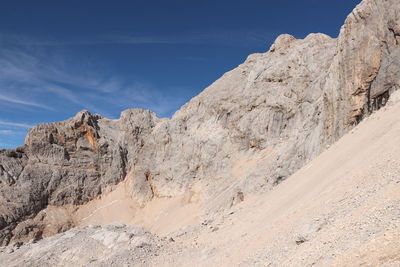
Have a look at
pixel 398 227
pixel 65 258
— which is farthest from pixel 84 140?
pixel 398 227

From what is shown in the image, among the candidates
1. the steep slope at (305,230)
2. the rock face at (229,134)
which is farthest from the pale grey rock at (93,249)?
the rock face at (229,134)

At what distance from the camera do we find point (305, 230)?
1115 centimetres

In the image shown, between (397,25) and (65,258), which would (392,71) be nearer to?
(397,25)

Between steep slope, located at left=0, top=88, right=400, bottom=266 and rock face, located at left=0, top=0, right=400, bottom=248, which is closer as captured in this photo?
steep slope, located at left=0, top=88, right=400, bottom=266

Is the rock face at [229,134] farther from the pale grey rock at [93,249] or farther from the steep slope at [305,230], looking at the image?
the pale grey rock at [93,249]

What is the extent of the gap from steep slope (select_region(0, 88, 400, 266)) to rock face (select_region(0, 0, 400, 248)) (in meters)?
4.16

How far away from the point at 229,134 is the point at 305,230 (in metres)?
28.6

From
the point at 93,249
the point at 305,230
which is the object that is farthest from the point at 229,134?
the point at 305,230

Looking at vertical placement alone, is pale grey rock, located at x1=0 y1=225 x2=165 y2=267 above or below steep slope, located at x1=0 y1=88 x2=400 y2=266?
above

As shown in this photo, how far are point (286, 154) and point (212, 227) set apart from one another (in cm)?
1128

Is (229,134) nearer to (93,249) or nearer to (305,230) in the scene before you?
(93,249)

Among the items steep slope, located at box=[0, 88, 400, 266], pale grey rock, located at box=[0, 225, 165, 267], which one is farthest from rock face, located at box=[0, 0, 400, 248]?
pale grey rock, located at box=[0, 225, 165, 267]

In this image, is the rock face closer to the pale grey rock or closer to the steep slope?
the steep slope

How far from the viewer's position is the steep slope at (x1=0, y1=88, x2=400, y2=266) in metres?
8.61
